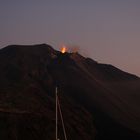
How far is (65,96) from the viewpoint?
72562 mm

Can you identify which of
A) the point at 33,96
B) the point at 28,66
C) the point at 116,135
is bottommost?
the point at 116,135

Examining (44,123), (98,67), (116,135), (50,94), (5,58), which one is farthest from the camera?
(98,67)

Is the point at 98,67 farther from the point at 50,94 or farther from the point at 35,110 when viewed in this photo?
the point at 35,110

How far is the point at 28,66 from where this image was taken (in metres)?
84.0

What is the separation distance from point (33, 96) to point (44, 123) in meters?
10.3

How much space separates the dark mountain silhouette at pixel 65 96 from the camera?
56.2 meters

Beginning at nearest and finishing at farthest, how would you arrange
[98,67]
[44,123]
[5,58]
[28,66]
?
1. [44,123]
2. [28,66]
3. [5,58]
4. [98,67]

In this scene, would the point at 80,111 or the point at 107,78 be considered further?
the point at 107,78

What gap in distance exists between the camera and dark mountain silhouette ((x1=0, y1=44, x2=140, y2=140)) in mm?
56203

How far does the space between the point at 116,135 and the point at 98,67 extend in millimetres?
40811

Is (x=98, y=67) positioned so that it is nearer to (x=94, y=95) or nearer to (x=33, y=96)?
(x=94, y=95)

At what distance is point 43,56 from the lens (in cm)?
9381

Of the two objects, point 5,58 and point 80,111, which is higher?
point 5,58

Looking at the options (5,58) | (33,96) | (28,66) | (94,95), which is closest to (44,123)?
(33,96)
